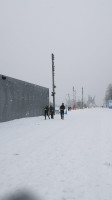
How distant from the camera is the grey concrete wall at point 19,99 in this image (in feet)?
51.0

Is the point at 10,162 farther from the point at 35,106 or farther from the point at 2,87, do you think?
the point at 35,106

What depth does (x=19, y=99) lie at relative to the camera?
18.5m

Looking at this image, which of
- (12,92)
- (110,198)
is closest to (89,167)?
(110,198)

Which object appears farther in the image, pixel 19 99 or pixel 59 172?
pixel 19 99

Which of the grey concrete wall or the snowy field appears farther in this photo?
the grey concrete wall

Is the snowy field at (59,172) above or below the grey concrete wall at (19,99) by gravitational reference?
below

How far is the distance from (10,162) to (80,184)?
2.06 metres

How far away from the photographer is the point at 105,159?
4.84 m

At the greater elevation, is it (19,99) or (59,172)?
(19,99)

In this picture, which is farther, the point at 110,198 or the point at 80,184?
the point at 80,184

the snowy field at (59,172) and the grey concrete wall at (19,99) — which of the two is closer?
the snowy field at (59,172)

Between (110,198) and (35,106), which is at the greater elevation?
(35,106)

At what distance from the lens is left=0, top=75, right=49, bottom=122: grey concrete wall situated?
15.5 meters

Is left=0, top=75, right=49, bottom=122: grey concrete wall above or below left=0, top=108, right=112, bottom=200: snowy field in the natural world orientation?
above
